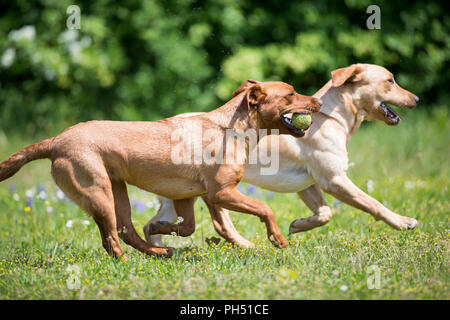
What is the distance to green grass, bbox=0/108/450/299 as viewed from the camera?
339 cm

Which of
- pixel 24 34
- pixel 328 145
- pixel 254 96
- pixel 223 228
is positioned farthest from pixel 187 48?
pixel 254 96

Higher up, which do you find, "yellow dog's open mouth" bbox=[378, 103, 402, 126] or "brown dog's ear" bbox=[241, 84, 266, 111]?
"brown dog's ear" bbox=[241, 84, 266, 111]

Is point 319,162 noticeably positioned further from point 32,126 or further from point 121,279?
point 32,126

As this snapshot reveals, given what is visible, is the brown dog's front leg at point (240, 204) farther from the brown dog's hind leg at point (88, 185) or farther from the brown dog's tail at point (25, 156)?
the brown dog's tail at point (25, 156)

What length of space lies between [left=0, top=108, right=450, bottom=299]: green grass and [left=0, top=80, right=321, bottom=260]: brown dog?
37 cm

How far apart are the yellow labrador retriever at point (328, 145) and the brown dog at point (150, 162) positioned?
2.02ft

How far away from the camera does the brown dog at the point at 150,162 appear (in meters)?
4.04

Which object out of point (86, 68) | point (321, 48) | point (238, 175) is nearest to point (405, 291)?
point (238, 175)

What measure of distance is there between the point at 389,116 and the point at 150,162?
2.27m

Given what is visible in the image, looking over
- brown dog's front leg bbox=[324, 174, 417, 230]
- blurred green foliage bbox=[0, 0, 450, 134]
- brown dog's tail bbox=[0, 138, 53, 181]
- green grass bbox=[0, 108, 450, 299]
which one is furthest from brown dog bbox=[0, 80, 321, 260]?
blurred green foliage bbox=[0, 0, 450, 134]

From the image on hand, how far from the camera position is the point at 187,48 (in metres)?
10.8

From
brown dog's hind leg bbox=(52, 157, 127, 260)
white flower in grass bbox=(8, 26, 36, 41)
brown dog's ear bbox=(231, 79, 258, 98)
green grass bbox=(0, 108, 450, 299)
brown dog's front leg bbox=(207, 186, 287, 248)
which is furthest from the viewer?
white flower in grass bbox=(8, 26, 36, 41)

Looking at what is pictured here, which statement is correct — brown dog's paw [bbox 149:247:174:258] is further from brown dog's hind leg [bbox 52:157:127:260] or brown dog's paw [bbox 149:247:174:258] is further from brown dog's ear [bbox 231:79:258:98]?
brown dog's ear [bbox 231:79:258:98]

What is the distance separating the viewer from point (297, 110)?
4.24 metres
